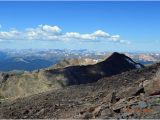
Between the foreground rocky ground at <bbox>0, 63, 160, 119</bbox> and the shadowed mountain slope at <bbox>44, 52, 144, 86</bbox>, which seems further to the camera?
the shadowed mountain slope at <bbox>44, 52, 144, 86</bbox>

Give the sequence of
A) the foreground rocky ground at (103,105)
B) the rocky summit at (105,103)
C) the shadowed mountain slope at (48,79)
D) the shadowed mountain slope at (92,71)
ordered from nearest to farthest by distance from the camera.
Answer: the foreground rocky ground at (103,105) < the rocky summit at (105,103) < the shadowed mountain slope at (48,79) < the shadowed mountain slope at (92,71)

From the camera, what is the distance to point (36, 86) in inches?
2579

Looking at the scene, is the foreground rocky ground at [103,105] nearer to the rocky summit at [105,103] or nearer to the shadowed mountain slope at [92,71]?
the rocky summit at [105,103]

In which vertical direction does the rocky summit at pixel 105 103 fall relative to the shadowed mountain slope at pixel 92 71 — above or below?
above

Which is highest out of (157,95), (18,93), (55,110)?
(157,95)

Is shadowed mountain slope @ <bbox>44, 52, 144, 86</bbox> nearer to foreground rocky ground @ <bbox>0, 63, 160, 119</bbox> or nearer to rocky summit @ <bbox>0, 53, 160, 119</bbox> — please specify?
rocky summit @ <bbox>0, 53, 160, 119</bbox>

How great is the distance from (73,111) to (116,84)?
29.9 ft

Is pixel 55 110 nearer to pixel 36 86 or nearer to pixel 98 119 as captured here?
pixel 98 119

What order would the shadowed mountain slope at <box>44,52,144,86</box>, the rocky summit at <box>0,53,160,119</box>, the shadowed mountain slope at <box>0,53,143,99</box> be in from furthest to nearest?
the shadowed mountain slope at <box>44,52,144,86</box> → the shadowed mountain slope at <box>0,53,143,99</box> → the rocky summit at <box>0,53,160,119</box>

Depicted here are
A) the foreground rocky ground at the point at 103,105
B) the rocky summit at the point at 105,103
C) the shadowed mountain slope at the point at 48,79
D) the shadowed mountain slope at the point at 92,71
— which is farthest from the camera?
the shadowed mountain slope at the point at 92,71

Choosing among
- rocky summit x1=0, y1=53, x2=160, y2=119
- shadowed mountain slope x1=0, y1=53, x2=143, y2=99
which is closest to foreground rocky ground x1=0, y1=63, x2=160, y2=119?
rocky summit x1=0, y1=53, x2=160, y2=119

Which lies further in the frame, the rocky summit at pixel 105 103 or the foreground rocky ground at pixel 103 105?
the rocky summit at pixel 105 103

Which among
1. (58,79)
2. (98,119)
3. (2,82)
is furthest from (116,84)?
(2,82)

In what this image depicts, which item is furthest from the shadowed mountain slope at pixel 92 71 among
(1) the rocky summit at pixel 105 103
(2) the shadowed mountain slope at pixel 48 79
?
(1) the rocky summit at pixel 105 103
